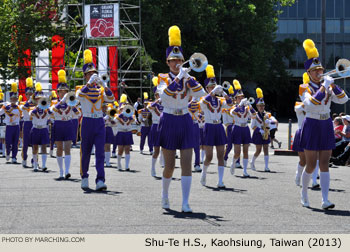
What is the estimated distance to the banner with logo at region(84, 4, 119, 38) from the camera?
35.6 m

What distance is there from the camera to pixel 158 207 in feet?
32.5

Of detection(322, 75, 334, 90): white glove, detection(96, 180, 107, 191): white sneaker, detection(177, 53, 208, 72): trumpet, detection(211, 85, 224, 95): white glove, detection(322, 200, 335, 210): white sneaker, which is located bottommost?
detection(96, 180, 107, 191): white sneaker

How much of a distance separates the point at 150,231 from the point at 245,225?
46.7 inches

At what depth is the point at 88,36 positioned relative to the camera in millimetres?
35844

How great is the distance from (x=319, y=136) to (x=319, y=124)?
7.0 inches

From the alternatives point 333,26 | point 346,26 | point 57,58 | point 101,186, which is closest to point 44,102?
point 101,186

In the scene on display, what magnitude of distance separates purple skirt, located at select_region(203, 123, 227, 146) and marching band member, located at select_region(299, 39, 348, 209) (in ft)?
10.7

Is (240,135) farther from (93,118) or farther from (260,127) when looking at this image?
(93,118)

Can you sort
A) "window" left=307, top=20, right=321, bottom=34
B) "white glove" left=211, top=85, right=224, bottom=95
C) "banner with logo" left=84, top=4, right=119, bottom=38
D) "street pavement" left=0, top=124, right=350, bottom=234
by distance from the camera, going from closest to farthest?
"street pavement" left=0, top=124, right=350, bottom=234
"white glove" left=211, top=85, right=224, bottom=95
"banner with logo" left=84, top=4, right=119, bottom=38
"window" left=307, top=20, right=321, bottom=34

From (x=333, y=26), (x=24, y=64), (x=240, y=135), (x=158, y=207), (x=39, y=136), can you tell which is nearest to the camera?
(x=158, y=207)

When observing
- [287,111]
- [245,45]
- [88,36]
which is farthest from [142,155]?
[287,111]

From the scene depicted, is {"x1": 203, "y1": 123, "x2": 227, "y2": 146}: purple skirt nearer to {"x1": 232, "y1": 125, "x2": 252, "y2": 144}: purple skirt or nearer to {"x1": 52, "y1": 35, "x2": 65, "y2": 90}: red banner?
{"x1": 232, "y1": 125, "x2": 252, "y2": 144}: purple skirt

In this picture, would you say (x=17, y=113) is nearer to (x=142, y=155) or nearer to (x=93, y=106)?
(x=142, y=155)

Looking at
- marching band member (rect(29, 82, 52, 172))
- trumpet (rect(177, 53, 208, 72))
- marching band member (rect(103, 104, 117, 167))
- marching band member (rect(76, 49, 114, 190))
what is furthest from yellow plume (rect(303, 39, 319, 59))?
marching band member (rect(103, 104, 117, 167))
